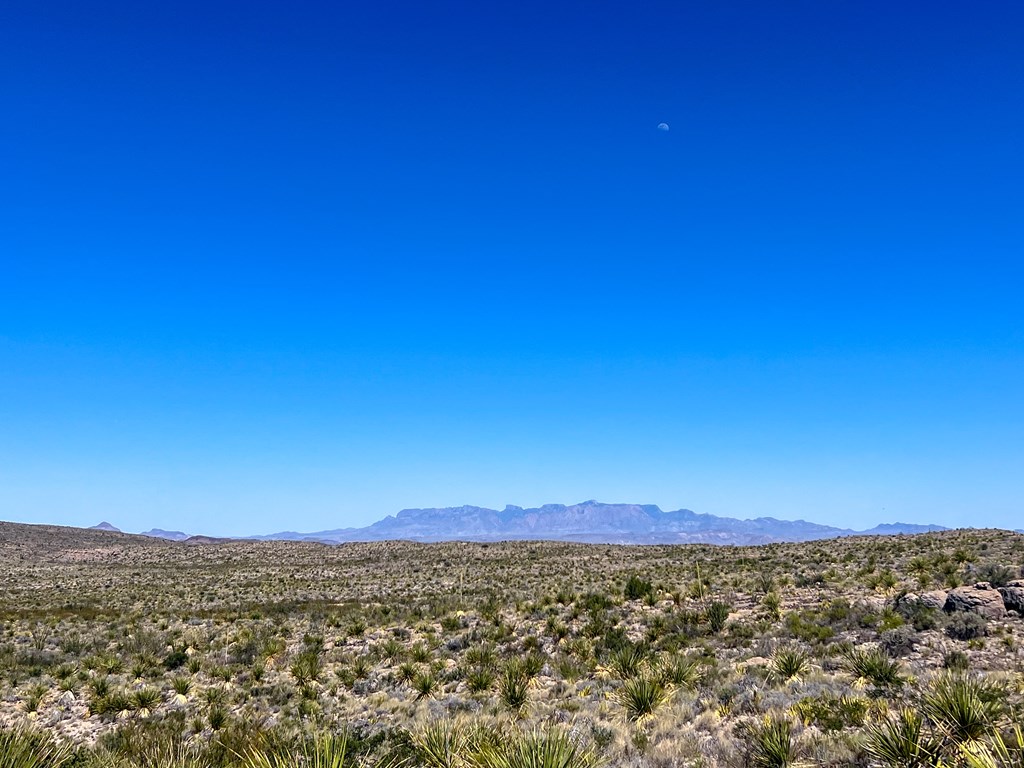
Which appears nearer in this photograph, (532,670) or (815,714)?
(815,714)

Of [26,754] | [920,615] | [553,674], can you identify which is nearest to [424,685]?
[553,674]

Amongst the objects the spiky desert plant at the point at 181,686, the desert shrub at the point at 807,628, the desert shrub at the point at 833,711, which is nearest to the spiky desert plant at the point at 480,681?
the desert shrub at the point at 833,711

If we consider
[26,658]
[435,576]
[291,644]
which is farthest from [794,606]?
[435,576]

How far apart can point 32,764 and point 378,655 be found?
11608 millimetres

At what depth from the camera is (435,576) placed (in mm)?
41969

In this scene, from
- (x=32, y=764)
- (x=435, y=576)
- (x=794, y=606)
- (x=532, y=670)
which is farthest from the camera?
(x=435, y=576)

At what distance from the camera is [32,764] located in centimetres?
666

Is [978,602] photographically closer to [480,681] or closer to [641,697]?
[641,697]

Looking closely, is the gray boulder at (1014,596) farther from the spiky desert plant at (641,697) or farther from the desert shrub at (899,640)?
the spiky desert plant at (641,697)

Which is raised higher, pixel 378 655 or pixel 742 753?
pixel 742 753

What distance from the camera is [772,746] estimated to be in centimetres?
771

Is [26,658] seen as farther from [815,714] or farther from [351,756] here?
[815,714]

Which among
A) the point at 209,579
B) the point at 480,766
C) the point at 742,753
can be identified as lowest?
the point at 209,579

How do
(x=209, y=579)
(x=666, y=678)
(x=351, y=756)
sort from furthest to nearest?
1. (x=209, y=579)
2. (x=666, y=678)
3. (x=351, y=756)
